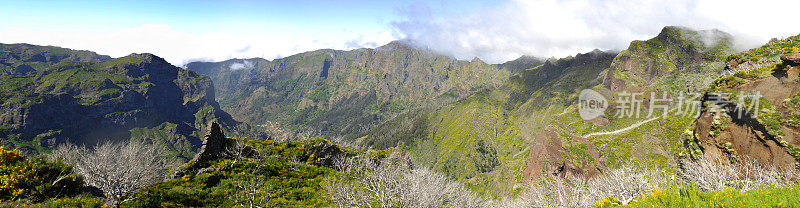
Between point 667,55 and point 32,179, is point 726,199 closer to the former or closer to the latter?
point 32,179

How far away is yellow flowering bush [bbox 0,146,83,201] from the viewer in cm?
1036

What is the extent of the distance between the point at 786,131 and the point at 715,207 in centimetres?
2063

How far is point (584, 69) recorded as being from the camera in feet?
655

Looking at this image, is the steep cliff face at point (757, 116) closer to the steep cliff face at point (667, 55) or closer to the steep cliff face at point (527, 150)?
the steep cliff face at point (527, 150)

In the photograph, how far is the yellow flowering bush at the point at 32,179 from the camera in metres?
10.4

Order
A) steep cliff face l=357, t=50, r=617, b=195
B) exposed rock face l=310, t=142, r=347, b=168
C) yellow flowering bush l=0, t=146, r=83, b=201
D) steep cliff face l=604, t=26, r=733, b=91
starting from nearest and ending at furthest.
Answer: yellow flowering bush l=0, t=146, r=83, b=201
exposed rock face l=310, t=142, r=347, b=168
steep cliff face l=357, t=50, r=617, b=195
steep cliff face l=604, t=26, r=733, b=91

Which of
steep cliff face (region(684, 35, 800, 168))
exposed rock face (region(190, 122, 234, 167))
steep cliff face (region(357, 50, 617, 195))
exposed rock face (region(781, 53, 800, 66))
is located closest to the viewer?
steep cliff face (region(684, 35, 800, 168))

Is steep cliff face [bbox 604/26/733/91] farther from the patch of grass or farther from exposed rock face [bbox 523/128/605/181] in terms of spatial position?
the patch of grass

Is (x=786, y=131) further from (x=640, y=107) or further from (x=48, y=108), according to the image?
(x=48, y=108)

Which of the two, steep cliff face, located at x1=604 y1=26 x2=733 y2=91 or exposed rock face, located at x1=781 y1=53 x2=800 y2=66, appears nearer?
exposed rock face, located at x1=781 y1=53 x2=800 y2=66

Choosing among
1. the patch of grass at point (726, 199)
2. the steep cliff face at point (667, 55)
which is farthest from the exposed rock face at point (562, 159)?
the patch of grass at point (726, 199)

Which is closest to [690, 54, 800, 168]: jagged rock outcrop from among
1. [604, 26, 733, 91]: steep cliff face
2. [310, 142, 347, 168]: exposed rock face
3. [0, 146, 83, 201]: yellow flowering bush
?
[310, 142, 347, 168]: exposed rock face

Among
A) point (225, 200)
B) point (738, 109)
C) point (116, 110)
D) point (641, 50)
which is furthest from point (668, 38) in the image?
point (116, 110)

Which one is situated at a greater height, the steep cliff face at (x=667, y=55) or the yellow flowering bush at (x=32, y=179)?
the steep cliff face at (x=667, y=55)
